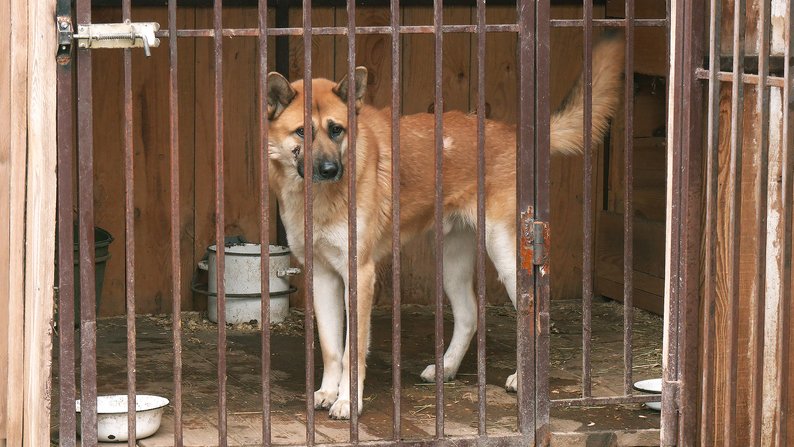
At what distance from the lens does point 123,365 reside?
6047 millimetres

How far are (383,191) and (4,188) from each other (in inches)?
76.8

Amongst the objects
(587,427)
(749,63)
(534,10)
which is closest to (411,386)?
(587,427)

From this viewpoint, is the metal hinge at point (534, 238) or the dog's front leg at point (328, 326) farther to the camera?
the dog's front leg at point (328, 326)

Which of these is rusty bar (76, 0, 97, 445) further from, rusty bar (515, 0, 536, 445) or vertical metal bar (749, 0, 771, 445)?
vertical metal bar (749, 0, 771, 445)

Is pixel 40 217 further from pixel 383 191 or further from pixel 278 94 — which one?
pixel 383 191

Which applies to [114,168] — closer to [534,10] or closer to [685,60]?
[534,10]

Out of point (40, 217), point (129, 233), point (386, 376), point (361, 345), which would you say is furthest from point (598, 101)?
point (40, 217)

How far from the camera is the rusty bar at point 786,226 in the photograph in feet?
11.2

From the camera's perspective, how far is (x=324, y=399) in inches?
211

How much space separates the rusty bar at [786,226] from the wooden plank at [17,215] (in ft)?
7.98

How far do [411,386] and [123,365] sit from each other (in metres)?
1.47

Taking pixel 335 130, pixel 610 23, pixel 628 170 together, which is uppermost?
pixel 610 23

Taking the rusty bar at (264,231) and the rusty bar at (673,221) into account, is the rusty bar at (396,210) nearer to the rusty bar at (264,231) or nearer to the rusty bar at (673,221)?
the rusty bar at (264,231)

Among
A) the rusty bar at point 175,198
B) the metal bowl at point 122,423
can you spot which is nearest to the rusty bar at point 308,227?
the rusty bar at point 175,198
